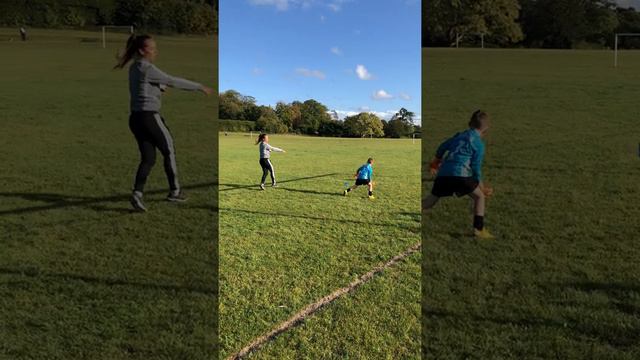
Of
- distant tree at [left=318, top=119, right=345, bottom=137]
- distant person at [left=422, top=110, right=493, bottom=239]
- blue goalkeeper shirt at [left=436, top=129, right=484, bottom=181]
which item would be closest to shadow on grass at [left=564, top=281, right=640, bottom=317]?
distant person at [left=422, top=110, right=493, bottom=239]

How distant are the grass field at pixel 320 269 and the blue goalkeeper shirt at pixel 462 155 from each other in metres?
1.77

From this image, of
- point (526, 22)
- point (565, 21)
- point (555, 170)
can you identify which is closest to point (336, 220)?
point (526, 22)

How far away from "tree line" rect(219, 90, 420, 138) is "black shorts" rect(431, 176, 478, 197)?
116 cm

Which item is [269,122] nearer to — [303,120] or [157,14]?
[303,120]

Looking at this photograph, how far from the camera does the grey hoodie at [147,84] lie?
107 inches

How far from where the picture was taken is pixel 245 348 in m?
4.15

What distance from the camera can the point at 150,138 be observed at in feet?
9.36

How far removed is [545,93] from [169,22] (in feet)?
50.8

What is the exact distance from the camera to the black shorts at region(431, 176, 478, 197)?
3.29 m

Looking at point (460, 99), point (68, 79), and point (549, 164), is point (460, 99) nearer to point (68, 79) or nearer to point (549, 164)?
point (549, 164)

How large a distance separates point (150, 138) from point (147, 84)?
1.09ft

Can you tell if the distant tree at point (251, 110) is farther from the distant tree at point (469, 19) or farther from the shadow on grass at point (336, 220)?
the shadow on grass at point (336, 220)

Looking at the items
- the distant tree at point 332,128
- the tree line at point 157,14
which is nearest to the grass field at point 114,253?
the tree line at point 157,14

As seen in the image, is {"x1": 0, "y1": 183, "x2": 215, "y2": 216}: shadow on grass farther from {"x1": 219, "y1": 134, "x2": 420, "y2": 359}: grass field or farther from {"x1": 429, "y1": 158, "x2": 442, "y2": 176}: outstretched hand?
{"x1": 429, "y1": 158, "x2": 442, "y2": 176}: outstretched hand
